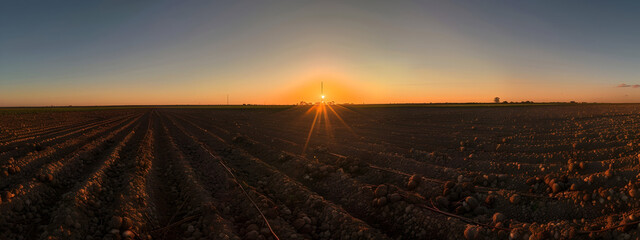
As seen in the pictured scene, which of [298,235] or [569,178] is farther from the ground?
→ [569,178]

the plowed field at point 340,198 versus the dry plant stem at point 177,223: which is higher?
the plowed field at point 340,198

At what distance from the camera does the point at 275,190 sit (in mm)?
6867

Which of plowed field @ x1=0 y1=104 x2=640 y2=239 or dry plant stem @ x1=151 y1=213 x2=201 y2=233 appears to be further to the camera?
dry plant stem @ x1=151 y1=213 x2=201 y2=233

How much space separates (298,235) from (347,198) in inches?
72.4

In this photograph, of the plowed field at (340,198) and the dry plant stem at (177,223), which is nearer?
the plowed field at (340,198)

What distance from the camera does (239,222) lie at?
5227mm

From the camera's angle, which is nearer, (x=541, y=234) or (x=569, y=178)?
(x=541, y=234)

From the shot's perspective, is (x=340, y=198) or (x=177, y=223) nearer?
(x=177, y=223)

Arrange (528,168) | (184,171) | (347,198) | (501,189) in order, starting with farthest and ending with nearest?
(184,171) → (528,168) → (347,198) → (501,189)

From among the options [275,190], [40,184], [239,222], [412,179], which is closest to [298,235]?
[239,222]

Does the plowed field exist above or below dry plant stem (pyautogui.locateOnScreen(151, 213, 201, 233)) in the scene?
above

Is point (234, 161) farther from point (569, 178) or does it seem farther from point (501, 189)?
point (569, 178)

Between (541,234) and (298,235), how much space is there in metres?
3.38

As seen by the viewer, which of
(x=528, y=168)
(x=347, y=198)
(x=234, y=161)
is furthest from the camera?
(x=234, y=161)
